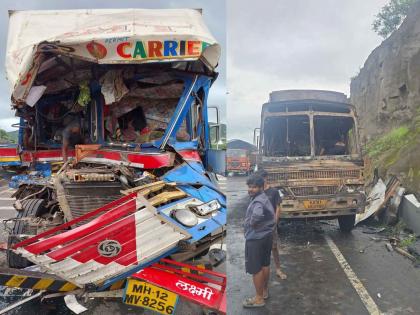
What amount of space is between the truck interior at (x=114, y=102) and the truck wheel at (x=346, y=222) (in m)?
2.27

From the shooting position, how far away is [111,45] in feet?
10.8

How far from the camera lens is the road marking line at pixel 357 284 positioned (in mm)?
1941

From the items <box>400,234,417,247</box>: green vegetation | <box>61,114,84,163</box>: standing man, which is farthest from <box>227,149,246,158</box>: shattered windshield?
<box>61,114,84,163</box>: standing man

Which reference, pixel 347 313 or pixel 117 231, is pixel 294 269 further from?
pixel 117 231

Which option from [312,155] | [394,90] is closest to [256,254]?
[312,155]

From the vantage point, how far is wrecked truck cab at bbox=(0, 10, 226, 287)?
2541 mm

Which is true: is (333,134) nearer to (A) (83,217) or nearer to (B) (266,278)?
(B) (266,278)

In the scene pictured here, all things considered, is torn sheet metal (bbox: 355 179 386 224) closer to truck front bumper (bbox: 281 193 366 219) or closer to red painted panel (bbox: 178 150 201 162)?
truck front bumper (bbox: 281 193 366 219)

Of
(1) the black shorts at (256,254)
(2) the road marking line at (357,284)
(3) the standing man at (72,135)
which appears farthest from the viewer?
(3) the standing man at (72,135)

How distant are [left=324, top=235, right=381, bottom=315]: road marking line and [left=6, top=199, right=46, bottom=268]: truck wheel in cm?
296

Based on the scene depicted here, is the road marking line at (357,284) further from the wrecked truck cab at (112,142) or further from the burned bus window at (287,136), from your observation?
the wrecked truck cab at (112,142)

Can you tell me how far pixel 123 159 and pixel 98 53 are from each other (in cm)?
103

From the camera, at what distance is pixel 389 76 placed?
330 centimetres

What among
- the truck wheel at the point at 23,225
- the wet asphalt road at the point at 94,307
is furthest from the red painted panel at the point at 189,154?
the truck wheel at the point at 23,225
